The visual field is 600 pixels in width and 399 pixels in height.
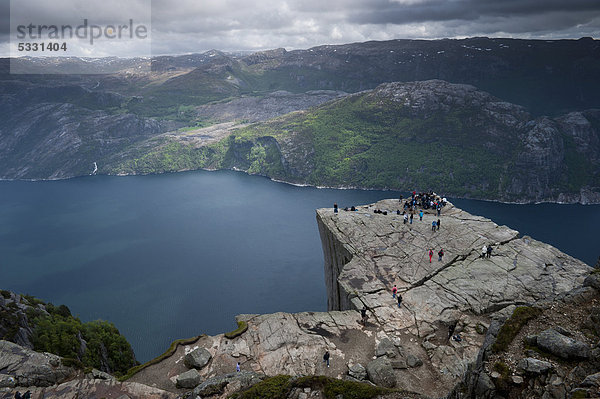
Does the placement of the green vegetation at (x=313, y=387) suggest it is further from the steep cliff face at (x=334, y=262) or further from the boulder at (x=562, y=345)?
the steep cliff face at (x=334, y=262)

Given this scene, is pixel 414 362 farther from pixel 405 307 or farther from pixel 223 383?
pixel 223 383

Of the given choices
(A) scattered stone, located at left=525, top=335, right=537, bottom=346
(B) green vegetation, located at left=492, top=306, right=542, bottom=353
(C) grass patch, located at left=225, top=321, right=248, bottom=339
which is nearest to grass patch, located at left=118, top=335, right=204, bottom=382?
(C) grass patch, located at left=225, top=321, right=248, bottom=339

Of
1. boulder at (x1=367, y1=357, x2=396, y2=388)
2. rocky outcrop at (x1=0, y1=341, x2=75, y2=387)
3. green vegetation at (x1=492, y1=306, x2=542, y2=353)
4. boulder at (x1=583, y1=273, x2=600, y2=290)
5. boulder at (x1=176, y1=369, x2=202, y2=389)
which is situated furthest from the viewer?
boulder at (x1=176, y1=369, x2=202, y2=389)

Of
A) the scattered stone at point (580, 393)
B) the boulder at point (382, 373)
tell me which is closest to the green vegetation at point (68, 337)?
the boulder at point (382, 373)

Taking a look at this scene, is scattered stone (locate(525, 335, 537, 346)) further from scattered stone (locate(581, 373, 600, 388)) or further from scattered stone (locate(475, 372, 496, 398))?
scattered stone (locate(581, 373, 600, 388))

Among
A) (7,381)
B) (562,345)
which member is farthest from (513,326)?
(7,381)

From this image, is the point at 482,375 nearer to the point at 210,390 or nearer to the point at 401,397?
the point at 401,397

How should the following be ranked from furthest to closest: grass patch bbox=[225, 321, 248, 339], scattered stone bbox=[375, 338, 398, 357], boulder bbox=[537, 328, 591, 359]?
1. grass patch bbox=[225, 321, 248, 339]
2. scattered stone bbox=[375, 338, 398, 357]
3. boulder bbox=[537, 328, 591, 359]
